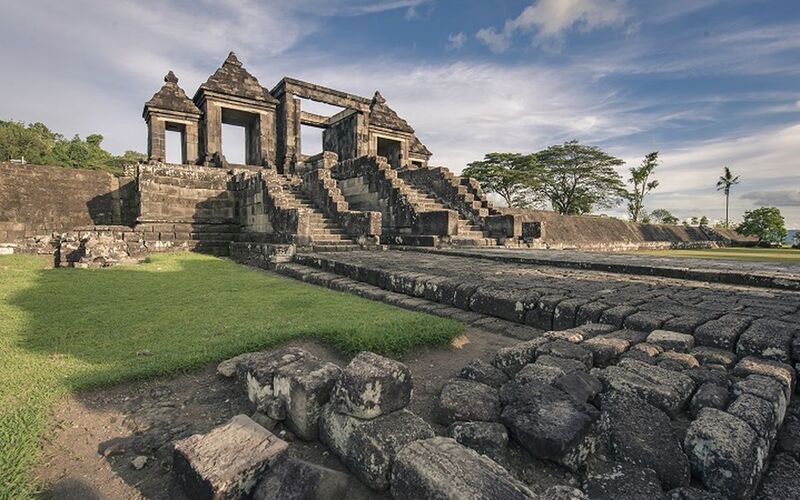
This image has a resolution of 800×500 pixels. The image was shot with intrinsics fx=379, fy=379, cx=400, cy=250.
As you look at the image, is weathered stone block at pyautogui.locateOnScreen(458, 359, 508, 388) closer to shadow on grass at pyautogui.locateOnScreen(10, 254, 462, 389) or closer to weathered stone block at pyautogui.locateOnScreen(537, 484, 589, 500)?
shadow on grass at pyautogui.locateOnScreen(10, 254, 462, 389)

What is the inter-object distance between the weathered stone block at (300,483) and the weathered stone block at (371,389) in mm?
313

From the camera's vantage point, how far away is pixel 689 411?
1.95m

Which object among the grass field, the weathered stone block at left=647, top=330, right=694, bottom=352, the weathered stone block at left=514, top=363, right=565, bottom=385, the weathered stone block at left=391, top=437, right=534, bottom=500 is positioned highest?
the grass field

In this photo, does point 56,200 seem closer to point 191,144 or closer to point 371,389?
point 191,144

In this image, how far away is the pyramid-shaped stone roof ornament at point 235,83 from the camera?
652 inches

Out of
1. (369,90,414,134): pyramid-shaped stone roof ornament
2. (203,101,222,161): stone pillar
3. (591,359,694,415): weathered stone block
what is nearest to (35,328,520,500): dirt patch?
(591,359,694,415): weathered stone block

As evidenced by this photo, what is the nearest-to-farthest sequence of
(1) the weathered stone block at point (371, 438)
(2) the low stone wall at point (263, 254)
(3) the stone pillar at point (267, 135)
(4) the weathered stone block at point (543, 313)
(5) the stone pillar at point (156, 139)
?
1. (1) the weathered stone block at point (371, 438)
2. (4) the weathered stone block at point (543, 313)
3. (2) the low stone wall at point (263, 254)
4. (5) the stone pillar at point (156, 139)
5. (3) the stone pillar at point (267, 135)

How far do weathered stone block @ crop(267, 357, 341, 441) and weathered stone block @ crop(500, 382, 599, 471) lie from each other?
3.01 ft

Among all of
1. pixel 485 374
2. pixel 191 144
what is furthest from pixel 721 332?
pixel 191 144

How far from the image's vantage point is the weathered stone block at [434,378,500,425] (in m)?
1.91

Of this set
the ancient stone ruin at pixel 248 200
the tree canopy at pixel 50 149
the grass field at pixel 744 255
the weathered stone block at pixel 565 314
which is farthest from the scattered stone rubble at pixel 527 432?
the tree canopy at pixel 50 149

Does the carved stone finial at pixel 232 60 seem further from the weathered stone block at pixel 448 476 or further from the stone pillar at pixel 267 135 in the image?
→ the weathered stone block at pixel 448 476

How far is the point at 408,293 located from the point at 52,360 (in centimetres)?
357

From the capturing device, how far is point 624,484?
1417mm
